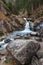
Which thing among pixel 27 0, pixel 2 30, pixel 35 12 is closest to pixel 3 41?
pixel 2 30

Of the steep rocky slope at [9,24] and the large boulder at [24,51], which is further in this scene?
the steep rocky slope at [9,24]

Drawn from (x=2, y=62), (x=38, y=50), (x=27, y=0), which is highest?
(x=27, y=0)

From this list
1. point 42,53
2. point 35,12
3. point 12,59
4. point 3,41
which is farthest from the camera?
point 35,12

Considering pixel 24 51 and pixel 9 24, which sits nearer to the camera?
pixel 24 51

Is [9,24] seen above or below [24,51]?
below

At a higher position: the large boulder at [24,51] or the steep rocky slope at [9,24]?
the large boulder at [24,51]

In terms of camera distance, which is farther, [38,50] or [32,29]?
[32,29]

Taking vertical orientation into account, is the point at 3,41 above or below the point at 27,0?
below

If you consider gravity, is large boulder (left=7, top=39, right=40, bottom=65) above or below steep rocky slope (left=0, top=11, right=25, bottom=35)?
above

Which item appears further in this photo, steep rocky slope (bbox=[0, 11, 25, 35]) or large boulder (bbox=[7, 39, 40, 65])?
steep rocky slope (bbox=[0, 11, 25, 35])

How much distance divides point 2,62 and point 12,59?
0.55 m

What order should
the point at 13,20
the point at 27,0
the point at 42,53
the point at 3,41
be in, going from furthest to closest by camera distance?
the point at 13,20 < the point at 3,41 < the point at 42,53 < the point at 27,0

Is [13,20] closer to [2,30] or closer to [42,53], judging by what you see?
[2,30]

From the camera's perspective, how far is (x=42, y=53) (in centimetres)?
834
